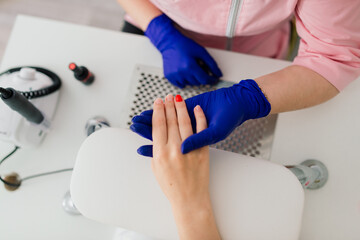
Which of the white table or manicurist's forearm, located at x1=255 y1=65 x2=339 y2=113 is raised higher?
manicurist's forearm, located at x1=255 y1=65 x2=339 y2=113

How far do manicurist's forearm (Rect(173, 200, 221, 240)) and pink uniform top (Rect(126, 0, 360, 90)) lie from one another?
42 centimetres

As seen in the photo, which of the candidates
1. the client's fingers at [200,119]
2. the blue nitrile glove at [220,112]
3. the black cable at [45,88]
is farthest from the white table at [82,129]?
the client's fingers at [200,119]

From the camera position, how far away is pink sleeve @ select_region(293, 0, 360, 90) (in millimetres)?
537

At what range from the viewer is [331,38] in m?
0.58

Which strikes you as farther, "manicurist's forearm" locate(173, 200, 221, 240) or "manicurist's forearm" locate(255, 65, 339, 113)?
"manicurist's forearm" locate(255, 65, 339, 113)

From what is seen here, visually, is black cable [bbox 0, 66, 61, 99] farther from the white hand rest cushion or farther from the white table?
the white hand rest cushion

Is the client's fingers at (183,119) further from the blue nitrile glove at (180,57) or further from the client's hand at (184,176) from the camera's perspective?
the blue nitrile glove at (180,57)

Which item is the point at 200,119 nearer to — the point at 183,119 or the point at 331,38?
the point at 183,119

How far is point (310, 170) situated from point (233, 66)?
33 cm

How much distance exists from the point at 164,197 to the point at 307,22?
496 millimetres

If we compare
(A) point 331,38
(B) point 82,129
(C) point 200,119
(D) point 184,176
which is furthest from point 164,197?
(A) point 331,38

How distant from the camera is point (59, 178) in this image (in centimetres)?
69

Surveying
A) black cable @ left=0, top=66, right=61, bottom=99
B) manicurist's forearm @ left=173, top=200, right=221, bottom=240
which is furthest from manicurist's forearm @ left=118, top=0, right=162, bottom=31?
manicurist's forearm @ left=173, top=200, right=221, bottom=240

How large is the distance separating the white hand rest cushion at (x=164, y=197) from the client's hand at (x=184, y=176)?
2 centimetres
